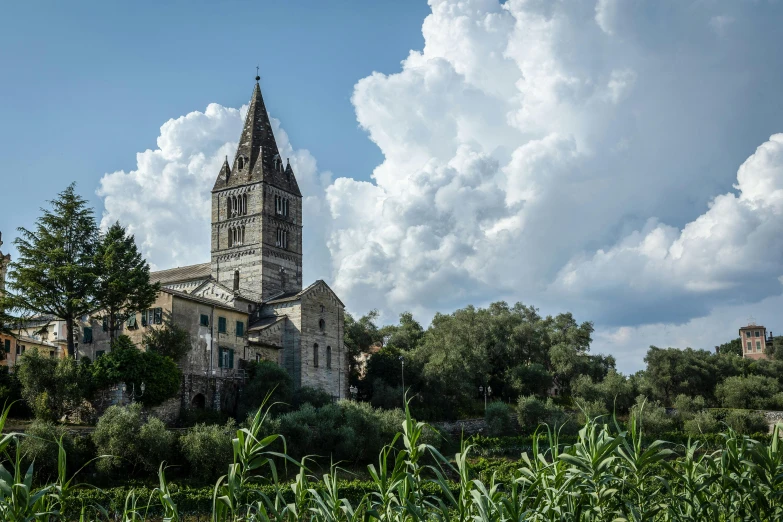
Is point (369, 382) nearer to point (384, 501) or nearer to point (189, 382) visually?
point (189, 382)

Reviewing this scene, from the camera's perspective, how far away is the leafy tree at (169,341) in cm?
4753

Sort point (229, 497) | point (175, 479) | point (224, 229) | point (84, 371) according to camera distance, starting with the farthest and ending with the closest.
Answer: point (224, 229) < point (84, 371) < point (175, 479) < point (229, 497)

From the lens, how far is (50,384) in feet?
133

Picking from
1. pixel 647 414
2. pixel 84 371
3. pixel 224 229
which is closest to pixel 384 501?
pixel 84 371

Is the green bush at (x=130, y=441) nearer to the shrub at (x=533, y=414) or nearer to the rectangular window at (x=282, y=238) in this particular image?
the shrub at (x=533, y=414)

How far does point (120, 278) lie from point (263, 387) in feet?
35.3

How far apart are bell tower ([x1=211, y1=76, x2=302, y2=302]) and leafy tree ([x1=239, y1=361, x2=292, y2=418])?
12446mm

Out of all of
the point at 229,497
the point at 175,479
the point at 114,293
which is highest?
the point at 114,293

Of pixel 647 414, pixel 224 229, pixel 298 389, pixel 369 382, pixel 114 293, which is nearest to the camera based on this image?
pixel 114 293

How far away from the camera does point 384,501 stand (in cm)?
859

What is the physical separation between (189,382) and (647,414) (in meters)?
32.2

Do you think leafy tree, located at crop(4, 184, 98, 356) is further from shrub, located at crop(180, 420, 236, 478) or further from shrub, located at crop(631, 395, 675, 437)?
shrub, located at crop(631, 395, 675, 437)

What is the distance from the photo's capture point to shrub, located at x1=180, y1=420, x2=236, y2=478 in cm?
3691

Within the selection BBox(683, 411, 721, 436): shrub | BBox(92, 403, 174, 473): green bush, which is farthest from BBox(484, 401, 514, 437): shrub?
BBox(92, 403, 174, 473): green bush
